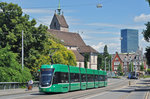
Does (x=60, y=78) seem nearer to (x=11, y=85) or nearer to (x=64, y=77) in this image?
(x=64, y=77)

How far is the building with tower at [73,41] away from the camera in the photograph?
102 metres

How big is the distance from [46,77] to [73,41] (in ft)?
263

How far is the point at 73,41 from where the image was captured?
108 m

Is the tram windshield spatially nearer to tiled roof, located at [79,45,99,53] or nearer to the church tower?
tiled roof, located at [79,45,99,53]

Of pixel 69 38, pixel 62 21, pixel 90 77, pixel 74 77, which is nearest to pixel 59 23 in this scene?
pixel 62 21

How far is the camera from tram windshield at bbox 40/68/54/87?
2767cm

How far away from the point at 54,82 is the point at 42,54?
21.9 m

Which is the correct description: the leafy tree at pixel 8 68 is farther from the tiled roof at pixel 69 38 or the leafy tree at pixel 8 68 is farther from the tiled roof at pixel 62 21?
the tiled roof at pixel 62 21

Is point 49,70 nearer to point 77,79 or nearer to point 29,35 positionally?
point 77,79

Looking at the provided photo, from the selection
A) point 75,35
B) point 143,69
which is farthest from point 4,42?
point 143,69

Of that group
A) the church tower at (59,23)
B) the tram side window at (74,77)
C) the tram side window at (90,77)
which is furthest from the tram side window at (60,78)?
the church tower at (59,23)

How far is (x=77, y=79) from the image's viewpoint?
34406 millimetres

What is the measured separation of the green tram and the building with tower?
62.3 metres

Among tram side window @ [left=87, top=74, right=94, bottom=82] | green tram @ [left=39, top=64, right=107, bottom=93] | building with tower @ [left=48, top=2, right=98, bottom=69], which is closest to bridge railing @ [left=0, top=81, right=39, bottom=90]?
green tram @ [left=39, top=64, right=107, bottom=93]
